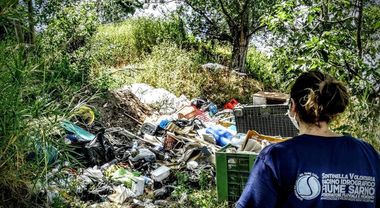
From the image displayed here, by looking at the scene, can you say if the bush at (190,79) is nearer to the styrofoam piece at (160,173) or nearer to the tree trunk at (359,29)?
the styrofoam piece at (160,173)

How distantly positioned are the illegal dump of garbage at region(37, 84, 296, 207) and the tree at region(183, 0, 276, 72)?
5.10 metres

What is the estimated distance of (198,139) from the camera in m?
7.41

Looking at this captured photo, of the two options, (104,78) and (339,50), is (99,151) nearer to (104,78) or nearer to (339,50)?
(104,78)

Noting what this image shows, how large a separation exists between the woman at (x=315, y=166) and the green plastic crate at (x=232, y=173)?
2.90 metres

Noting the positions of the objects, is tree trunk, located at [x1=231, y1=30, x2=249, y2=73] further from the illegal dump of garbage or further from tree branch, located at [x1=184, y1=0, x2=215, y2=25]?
the illegal dump of garbage

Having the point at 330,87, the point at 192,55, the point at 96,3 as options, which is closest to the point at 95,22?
the point at 96,3

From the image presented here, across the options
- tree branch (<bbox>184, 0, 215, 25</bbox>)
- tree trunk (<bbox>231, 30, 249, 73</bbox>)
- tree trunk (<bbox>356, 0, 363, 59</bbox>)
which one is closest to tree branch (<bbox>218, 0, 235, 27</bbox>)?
tree trunk (<bbox>231, 30, 249, 73</bbox>)

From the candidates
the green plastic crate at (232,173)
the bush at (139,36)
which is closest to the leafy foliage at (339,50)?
the green plastic crate at (232,173)

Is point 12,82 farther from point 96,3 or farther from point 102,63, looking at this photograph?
point 102,63

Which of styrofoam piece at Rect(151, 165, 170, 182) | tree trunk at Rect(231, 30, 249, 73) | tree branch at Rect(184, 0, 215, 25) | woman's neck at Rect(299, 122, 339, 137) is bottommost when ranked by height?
styrofoam piece at Rect(151, 165, 170, 182)

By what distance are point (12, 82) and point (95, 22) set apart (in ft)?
23.7

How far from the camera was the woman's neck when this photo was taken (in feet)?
5.95

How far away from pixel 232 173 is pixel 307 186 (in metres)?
3.23

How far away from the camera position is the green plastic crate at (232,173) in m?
4.80
